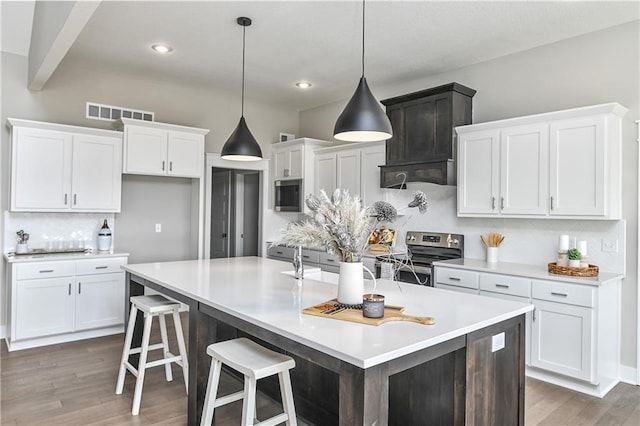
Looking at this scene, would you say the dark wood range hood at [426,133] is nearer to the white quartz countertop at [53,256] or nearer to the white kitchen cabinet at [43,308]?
the white quartz countertop at [53,256]

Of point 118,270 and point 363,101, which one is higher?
point 363,101

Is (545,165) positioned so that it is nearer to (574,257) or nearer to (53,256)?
(574,257)

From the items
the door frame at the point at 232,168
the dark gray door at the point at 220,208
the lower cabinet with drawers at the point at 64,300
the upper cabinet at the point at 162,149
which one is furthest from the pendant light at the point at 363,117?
the dark gray door at the point at 220,208

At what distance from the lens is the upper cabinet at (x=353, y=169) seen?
4.99m

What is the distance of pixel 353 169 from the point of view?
5246 millimetres

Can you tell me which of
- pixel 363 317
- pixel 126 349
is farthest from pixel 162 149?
pixel 363 317

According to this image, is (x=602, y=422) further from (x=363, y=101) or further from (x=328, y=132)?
(x=328, y=132)

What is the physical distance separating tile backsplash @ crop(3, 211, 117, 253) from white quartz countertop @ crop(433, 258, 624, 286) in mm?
3733

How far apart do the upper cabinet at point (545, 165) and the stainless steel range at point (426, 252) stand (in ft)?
1.49

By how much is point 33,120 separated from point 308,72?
116 inches

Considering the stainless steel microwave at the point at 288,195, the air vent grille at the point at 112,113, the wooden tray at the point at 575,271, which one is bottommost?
the wooden tray at the point at 575,271

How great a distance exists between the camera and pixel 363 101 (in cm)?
235

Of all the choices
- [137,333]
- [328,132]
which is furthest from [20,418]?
[328,132]

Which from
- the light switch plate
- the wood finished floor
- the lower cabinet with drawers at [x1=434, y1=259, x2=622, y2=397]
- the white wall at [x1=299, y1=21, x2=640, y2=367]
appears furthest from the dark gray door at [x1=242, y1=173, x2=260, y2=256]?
the light switch plate
